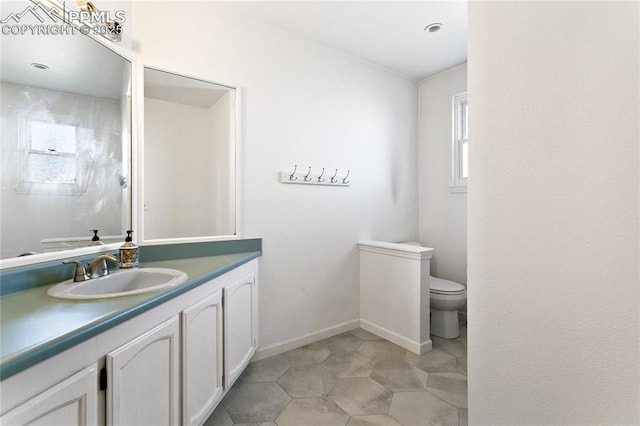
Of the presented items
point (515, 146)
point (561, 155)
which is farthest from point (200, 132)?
point (561, 155)

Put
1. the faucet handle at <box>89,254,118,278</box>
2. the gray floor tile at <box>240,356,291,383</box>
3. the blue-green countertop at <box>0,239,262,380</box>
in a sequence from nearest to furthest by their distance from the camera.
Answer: the blue-green countertop at <box>0,239,262,380</box> → the faucet handle at <box>89,254,118,278</box> → the gray floor tile at <box>240,356,291,383</box>

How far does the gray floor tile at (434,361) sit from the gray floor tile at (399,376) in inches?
2.6

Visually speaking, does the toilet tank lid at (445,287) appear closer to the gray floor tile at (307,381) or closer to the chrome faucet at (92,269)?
the gray floor tile at (307,381)

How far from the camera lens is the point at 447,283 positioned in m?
2.64

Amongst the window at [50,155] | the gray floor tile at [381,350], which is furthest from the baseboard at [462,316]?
the window at [50,155]

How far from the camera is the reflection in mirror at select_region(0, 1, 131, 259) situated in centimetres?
119

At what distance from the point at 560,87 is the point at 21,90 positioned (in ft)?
6.66

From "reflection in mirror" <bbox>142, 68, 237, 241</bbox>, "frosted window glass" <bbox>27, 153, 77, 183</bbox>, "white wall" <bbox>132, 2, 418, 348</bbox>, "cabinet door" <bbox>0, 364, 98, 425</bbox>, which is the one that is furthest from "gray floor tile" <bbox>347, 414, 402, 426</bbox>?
"frosted window glass" <bbox>27, 153, 77, 183</bbox>

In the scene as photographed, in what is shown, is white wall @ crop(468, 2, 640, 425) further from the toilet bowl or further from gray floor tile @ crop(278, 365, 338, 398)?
the toilet bowl

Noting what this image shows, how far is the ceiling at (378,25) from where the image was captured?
2.06 meters

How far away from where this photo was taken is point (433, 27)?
7.62 ft

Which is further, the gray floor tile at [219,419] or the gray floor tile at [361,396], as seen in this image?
the gray floor tile at [361,396]

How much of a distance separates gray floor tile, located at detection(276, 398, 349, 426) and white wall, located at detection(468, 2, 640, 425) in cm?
74

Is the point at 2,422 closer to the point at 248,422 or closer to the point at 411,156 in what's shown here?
the point at 248,422
